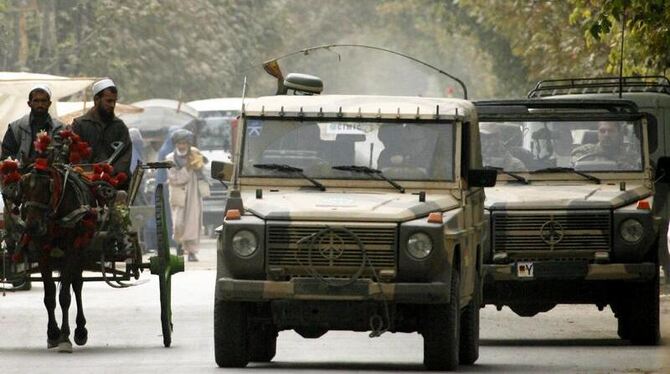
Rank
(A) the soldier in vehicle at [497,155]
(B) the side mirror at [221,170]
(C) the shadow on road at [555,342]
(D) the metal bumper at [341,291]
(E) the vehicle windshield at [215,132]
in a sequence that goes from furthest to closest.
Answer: (E) the vehicle windshield at [215,132] < (A) the soldier in vehicle at [497,155] < (C) the shadow on road at [555,342] < (B) the side mirror at [221,170] < (D) the metal bumper at [341,291]

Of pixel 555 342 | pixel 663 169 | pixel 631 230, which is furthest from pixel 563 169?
pixel 555 342

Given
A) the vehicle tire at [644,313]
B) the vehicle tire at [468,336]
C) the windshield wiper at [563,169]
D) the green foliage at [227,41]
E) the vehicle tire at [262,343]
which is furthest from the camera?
the green foliage at [227,41]

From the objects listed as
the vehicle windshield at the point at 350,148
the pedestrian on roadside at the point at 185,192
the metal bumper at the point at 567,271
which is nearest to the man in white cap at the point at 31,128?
the vehicle windshield at the point at 350,148

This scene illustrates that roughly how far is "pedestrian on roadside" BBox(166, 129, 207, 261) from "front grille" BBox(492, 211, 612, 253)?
16.1m

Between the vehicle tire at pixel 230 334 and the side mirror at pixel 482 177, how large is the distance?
1.84 m

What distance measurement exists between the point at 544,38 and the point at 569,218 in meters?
23.2

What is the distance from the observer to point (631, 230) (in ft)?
57.2

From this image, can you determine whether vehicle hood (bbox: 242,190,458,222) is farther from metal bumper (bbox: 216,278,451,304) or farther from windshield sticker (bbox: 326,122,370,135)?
windshield sticker (bbox: 326,122,370,135)

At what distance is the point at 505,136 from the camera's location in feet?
62.0

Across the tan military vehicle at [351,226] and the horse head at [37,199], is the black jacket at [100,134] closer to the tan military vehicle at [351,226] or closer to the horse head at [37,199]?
the horse head at [37,199]

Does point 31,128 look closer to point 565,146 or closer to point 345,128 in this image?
point 345,128

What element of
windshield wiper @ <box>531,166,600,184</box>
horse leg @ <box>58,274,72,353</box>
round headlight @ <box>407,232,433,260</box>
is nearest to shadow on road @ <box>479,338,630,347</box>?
windshield wiper @ <box>531,166,600,184</box>

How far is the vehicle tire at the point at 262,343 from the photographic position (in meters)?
15.5

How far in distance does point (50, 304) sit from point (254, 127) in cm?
222
